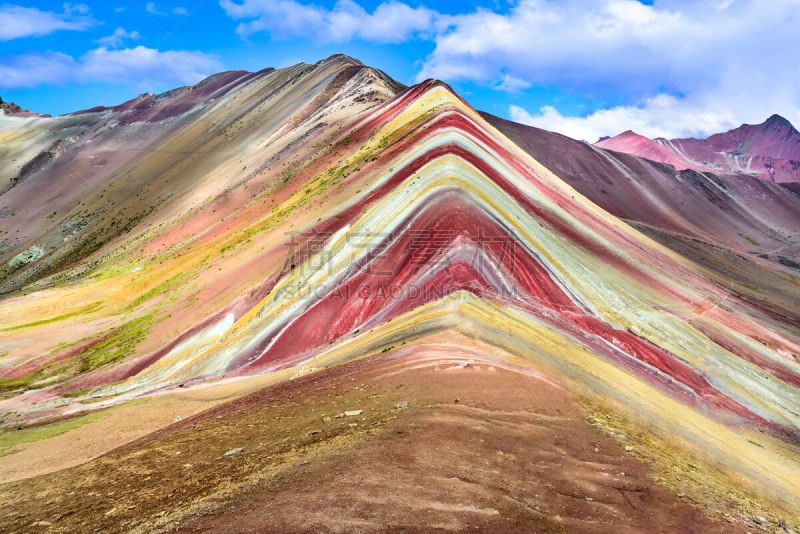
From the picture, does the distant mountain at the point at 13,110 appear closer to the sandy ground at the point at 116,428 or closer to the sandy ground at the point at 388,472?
the sandy ground at the point at 116,428

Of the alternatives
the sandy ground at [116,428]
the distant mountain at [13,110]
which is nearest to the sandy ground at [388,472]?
the sandy ground at [116,428]

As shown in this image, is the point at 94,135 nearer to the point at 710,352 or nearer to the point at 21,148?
the point at 21,148

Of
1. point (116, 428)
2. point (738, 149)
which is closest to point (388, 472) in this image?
point (116, 428)

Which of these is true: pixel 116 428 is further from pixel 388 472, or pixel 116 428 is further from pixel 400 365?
pixel 388 472

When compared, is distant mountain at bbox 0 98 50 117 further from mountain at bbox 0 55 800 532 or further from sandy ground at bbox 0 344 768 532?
sandy ground at bbox 0 344 768 532

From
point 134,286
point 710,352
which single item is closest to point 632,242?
point 710,352

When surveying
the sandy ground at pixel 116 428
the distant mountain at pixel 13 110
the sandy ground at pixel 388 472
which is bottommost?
the sandy ground at pixel 116 428

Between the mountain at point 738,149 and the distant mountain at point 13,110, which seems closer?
the distant mountain at point 13,110
